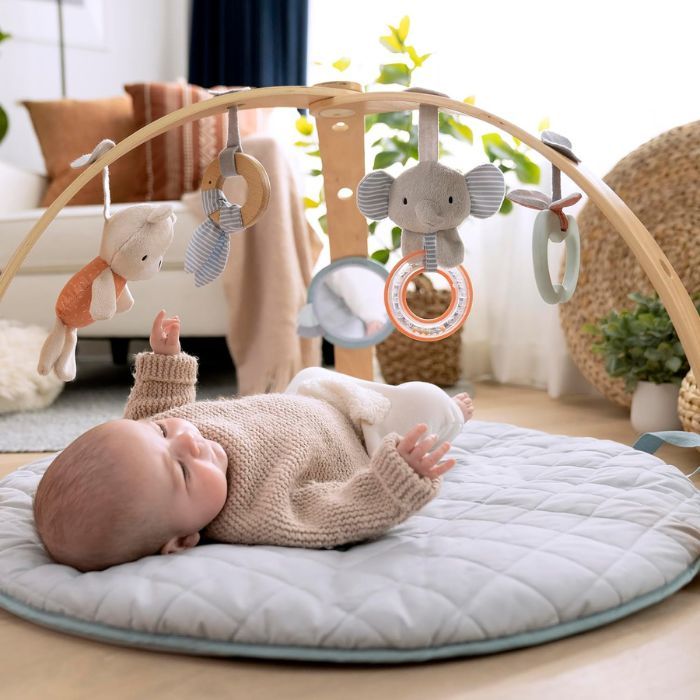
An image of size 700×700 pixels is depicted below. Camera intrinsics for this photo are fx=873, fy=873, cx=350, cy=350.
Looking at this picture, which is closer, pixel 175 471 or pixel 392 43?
pixel 175 471

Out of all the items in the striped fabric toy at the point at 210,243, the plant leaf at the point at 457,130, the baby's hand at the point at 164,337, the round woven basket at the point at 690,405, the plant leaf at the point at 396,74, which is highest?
the plant leaf at the point at 396,74

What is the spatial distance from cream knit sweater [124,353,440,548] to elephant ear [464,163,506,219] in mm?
335

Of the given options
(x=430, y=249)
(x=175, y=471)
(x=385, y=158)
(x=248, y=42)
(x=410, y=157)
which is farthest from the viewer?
(x=248, y=42)

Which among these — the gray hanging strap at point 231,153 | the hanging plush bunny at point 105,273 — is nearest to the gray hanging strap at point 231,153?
the gray hanging strap at point 231,153

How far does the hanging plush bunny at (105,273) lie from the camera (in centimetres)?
104

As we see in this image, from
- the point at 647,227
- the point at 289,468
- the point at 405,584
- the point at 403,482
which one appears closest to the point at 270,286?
the point at 647,227

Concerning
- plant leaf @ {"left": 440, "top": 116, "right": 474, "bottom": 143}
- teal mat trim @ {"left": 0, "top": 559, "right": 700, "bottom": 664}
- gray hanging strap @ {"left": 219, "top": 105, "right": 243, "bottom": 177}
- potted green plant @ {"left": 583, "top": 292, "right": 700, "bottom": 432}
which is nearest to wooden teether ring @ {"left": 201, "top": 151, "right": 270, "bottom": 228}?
gray hanging strap @ {"left": 219, "top": 105, "right": 243, "bottom": 177}

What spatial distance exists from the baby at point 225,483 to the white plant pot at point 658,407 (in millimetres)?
802

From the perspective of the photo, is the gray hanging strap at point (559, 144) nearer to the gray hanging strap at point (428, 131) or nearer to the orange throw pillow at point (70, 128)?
the gray hanging strap at point (428, 131)

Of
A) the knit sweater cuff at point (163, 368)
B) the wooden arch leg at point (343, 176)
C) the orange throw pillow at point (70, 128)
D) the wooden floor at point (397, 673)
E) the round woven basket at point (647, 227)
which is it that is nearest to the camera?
the wooden floor at point (397, 673)

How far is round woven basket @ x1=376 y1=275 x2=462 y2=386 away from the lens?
2303 mm

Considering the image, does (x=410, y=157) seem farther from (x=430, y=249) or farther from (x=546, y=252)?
(x=546, y=252)

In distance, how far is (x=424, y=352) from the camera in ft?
7.62

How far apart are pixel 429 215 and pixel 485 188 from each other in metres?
0.08
